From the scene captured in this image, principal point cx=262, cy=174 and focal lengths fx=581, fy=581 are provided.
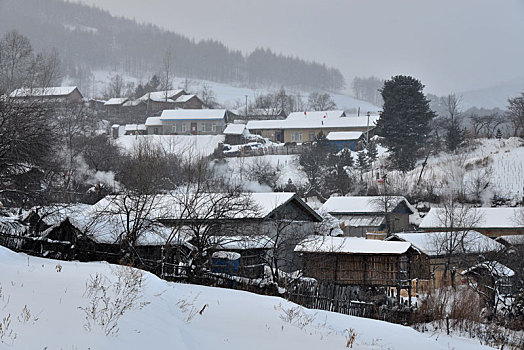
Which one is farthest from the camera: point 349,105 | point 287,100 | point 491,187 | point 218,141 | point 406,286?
point 349,105

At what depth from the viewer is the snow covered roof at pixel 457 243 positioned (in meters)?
39.6

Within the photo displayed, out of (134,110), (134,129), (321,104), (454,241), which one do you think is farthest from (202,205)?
(321,104)

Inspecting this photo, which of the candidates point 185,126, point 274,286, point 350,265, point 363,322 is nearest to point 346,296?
point 274,286

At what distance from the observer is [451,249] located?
127ft

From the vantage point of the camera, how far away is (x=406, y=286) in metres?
30.4

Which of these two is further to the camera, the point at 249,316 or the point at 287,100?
the point at 287,100

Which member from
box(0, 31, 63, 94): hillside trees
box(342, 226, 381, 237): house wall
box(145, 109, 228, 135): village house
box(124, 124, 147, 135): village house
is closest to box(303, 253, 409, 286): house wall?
box(342, 226, 381, 237): house wall

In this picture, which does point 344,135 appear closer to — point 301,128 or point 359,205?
point 301,128

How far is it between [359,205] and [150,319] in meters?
45.9

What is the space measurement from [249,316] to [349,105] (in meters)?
181

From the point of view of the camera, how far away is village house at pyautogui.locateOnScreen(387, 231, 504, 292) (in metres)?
38.6

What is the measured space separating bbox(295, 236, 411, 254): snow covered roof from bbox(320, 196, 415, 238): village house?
66.4 feet

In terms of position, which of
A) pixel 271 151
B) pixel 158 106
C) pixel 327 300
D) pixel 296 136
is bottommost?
pixel 327 300

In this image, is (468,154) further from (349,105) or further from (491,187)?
(349,105)
